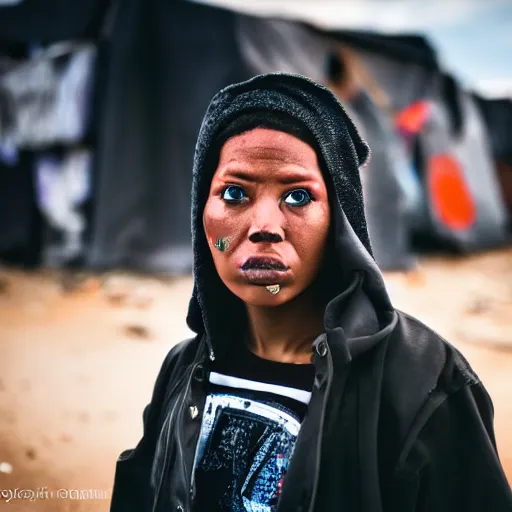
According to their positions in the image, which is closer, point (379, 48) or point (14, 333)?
point (14, 333)

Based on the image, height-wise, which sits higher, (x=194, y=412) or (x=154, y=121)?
(x=154, y=121)

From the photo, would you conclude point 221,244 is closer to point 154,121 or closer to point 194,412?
point 194,412

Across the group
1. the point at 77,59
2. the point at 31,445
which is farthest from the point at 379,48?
the point at 31,445

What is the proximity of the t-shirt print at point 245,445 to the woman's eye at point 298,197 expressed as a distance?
1.32ft

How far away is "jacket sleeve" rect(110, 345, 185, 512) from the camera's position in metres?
1.38

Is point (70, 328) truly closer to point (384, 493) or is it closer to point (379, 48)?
point (384, 493)

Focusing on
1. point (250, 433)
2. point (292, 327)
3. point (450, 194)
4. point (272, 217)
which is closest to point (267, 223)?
point (272, 217)

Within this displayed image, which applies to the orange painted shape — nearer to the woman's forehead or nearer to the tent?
the tent

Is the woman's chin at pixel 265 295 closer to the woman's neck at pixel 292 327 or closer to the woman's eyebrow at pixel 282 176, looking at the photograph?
the woman's neck at pixel 292 327

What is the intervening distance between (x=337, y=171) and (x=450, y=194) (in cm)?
749

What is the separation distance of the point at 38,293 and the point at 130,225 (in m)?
1.29

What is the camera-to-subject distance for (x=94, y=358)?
3.16m

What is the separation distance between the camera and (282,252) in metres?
1.05

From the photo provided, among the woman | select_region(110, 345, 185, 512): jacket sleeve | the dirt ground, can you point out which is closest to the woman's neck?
the woman
